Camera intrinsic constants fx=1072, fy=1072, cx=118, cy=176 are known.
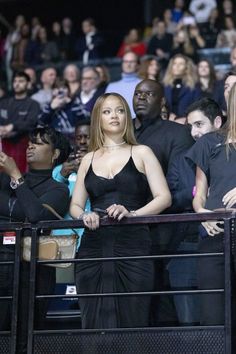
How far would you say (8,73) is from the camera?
19.4 meters

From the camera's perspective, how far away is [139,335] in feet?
22.2

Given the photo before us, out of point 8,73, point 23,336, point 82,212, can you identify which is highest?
point 8,73

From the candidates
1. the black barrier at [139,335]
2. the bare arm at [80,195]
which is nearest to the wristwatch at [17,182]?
the bare arm at [80,195]

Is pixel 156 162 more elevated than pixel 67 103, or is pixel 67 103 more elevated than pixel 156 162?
pixel 67 103

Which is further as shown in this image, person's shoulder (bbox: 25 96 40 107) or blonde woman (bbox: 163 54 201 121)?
person's shoulder (bbox: 25 96 40 107)

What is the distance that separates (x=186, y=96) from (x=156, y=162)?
475 cm

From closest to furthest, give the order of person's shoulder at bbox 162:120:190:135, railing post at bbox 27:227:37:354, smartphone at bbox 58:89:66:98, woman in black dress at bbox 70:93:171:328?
woman in black dress at bbox 70:93:171:328
railing post at bbox 27:227:37:354
person's shoulder at bbox 162:120:190:135
smartphone at bbox 58:89:66:98

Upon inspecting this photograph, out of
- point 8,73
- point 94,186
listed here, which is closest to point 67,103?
point 94,186

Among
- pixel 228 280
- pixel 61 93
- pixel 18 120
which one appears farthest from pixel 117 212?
pixel 18 120

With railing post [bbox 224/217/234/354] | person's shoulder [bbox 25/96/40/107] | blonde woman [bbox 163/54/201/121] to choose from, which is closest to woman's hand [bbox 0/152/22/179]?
railing post [bbox 224/217/234/354]

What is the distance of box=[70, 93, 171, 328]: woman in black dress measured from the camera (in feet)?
22.6

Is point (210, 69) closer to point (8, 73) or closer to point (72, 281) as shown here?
point (72, 281)

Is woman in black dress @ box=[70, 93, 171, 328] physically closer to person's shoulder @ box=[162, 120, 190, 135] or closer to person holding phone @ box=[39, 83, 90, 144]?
person's shoulder @ box=[162, 120, 190, 135]

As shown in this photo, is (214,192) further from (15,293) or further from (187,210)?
(15,293)
